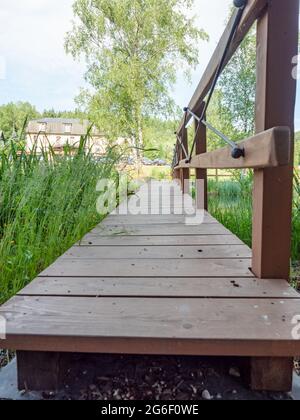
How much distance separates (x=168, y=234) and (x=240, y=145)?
0.71 metres

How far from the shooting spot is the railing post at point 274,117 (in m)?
0.68

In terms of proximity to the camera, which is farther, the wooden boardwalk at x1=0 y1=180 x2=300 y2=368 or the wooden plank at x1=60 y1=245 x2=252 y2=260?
the wooden plank at x1=60 y1=245 x2=252 y2=260

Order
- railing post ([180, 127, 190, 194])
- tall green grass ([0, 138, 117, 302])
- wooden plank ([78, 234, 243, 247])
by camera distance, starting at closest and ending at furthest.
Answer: tall green grass ([0, 138, 117, 302]) < wooden plank ([78, 234, 243, 247]) < railing post ([180, 127, 190, 194])

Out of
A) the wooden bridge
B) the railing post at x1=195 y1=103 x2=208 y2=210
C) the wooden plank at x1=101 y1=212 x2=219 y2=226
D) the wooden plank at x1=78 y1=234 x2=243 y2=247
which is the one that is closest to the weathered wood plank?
the wooden bridge

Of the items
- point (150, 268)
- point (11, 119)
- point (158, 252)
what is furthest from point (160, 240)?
point (11, 119)

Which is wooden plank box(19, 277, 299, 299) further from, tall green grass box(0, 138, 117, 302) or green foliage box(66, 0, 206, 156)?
green foliage box(66, 0, 206, 156)

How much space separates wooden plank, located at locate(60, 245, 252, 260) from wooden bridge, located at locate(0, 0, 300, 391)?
0.01 metres

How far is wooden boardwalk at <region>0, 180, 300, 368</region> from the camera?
0.52 meters

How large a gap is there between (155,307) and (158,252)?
47cm

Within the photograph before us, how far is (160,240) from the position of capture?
1.32 m

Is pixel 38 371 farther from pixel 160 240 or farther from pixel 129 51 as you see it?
pixel 129 51

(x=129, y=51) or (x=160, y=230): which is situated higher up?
(x=129, y=51)

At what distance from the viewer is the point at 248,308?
2.07ft

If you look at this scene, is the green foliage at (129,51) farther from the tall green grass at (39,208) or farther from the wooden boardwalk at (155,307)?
the wooden boardwalk at (155,307)
